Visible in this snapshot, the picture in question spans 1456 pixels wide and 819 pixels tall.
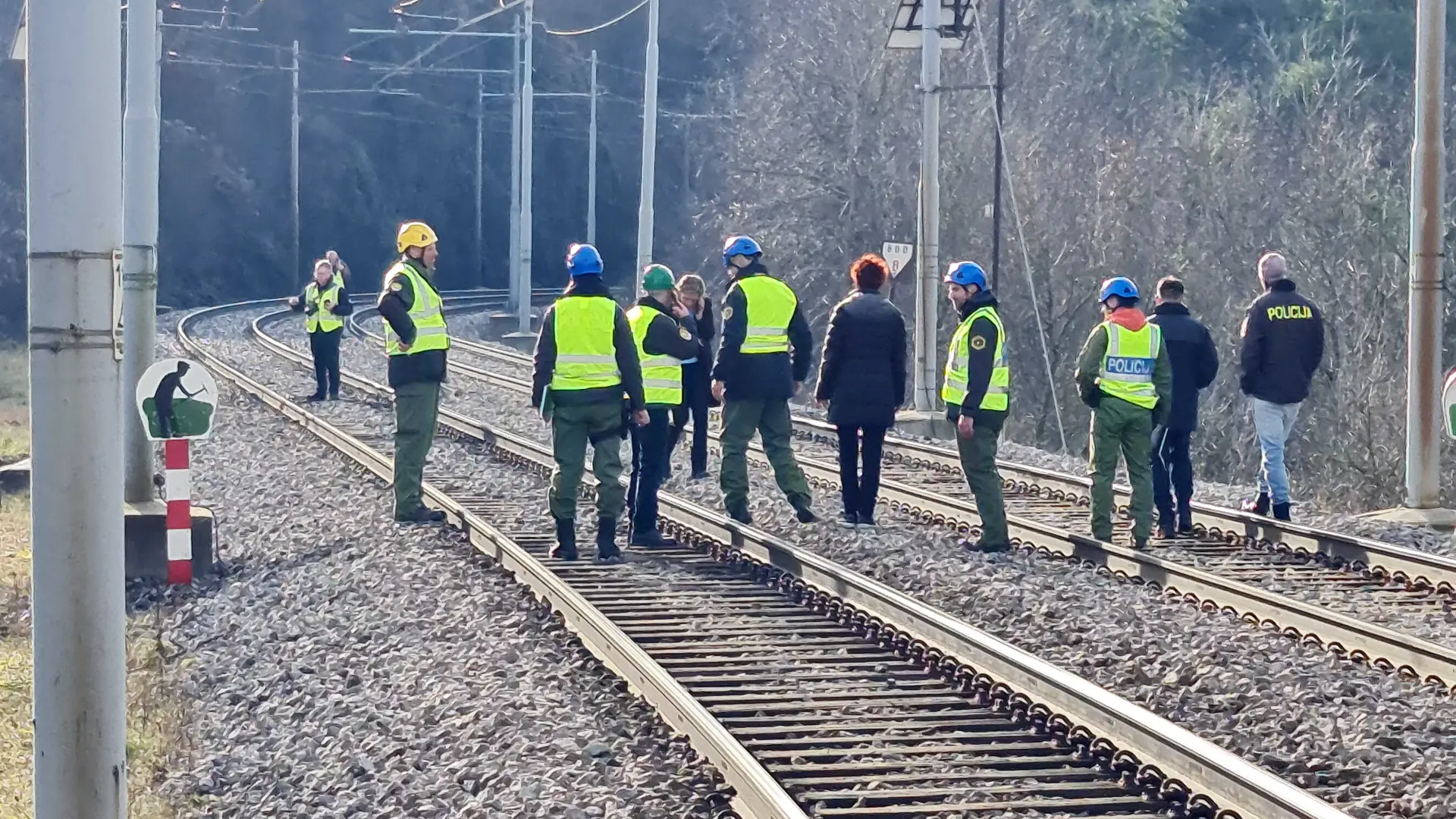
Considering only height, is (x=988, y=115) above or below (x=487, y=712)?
above

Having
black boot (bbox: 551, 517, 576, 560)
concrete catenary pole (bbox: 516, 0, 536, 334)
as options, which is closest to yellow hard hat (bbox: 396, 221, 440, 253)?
black boot (bbox: 551, 517, 576, 560)

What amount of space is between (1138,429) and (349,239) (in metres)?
60.8

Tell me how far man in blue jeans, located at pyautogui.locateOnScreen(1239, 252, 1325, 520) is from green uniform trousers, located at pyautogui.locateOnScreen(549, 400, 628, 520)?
14.9ft

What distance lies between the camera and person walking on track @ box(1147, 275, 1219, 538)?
1234 centimetres

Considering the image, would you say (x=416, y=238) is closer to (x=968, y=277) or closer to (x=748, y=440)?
(x=748, y=440)

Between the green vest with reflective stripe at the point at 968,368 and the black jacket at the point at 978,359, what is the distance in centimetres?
1

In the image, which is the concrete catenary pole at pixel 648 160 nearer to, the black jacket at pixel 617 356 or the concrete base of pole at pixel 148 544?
the concrete base of pole at pixel 148 544

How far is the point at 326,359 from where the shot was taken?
22516mm

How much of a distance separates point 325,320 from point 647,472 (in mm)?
10863

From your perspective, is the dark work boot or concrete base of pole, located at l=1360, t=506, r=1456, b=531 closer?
the dark work boot

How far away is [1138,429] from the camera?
37.9 feet

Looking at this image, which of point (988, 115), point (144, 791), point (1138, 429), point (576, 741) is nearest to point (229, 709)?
point (144, 791)

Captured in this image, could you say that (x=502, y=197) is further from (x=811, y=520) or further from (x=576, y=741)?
(x=576, y=741)

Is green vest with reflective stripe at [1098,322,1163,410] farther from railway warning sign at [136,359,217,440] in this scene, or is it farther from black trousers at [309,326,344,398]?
black trousers at [309,326,344,398]
